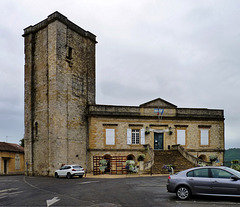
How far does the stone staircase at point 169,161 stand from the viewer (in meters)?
28.0

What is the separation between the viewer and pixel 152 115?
3412cm

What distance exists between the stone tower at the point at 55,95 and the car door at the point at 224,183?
20188 millimetres

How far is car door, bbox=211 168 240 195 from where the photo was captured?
1055 centimetres

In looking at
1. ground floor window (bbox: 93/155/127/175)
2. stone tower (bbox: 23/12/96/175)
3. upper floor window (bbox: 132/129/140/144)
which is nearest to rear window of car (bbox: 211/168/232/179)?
ground floor window (bbox: 93/155/127/175)

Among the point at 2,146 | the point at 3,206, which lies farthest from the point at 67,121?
the point at 3,206

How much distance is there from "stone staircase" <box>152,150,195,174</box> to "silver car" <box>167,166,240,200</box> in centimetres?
1622

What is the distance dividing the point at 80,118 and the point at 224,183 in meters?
23.3

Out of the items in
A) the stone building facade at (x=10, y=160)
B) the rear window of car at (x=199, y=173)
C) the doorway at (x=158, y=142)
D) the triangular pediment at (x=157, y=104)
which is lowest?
the stone building facade at (x=10, y=160)


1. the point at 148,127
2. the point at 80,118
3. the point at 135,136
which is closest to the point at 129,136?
the point at 135,136

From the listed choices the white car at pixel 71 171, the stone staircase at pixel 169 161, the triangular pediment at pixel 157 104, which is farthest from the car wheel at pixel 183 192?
the triangular pediment at pixel 157 104

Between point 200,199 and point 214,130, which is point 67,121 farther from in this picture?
point 200,199

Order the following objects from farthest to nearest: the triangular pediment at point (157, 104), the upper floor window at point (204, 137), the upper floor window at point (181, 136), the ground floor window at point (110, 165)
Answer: the upper floor window at point (204, 137) < the triangular pediment at point (157, 104) < the upper floor window at point (181, 136) < the ground floor window at point (110, 165)

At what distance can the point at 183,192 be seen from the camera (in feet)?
37.0

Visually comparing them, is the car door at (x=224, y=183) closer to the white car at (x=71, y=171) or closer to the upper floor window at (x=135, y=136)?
the white car at (x=71, y=171)
